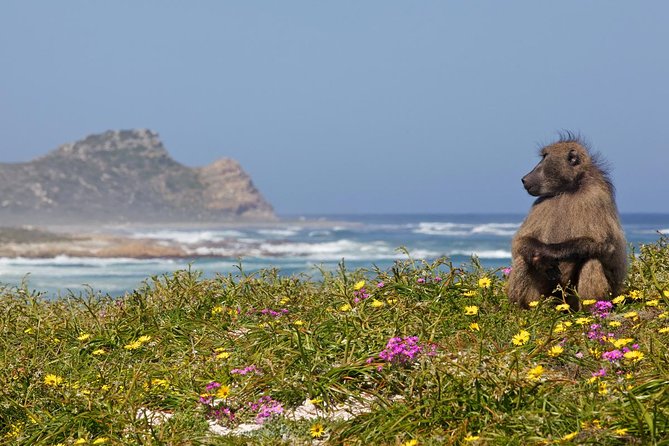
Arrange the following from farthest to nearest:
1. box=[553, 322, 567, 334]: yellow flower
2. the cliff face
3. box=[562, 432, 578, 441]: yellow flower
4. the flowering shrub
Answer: the cliff face < box=[553, 322, 567, 334]: yellow flower < the flowering shrub < box=[562, 432, 578, 441]: yellow flower

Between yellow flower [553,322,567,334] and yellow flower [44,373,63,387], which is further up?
yellow flower [553,322,567,334]

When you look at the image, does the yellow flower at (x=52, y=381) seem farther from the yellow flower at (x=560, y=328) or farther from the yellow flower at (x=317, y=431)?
the yellow flower at (x=560, y=328)

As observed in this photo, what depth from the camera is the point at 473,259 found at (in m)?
8.05

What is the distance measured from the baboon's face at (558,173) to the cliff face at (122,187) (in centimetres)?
11173

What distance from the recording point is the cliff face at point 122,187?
394 ft

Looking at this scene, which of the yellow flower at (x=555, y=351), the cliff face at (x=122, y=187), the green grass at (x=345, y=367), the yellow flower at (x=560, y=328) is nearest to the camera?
the green grass at (x=345, y=367)

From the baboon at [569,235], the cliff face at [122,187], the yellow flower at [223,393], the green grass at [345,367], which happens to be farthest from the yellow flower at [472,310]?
the cliff face at [122,187]

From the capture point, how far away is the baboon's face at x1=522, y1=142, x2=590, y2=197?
6.50 meters

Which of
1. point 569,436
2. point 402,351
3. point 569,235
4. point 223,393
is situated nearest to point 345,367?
point 402,351

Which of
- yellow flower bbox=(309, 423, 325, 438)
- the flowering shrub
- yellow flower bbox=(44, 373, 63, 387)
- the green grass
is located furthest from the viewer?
yellow flower bbox=(44, 373, 63, 387)

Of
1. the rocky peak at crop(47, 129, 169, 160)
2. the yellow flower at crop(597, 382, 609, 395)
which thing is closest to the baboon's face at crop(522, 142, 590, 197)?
the yellow flower at crop(597, 382, 609, 395)

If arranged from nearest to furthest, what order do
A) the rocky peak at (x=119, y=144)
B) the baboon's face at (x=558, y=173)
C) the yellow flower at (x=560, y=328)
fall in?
the yellow flower at (x=560, y=328) → the baboon's face at (x=558, y=173) → the rocky peak at (x=119, y=144)

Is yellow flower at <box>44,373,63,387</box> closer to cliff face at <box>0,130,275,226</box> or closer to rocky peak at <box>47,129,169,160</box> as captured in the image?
cliff face at <box>0,130,275,226</box>

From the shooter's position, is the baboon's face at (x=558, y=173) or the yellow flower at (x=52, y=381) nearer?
the yellow flower at (x=52, y=381)
